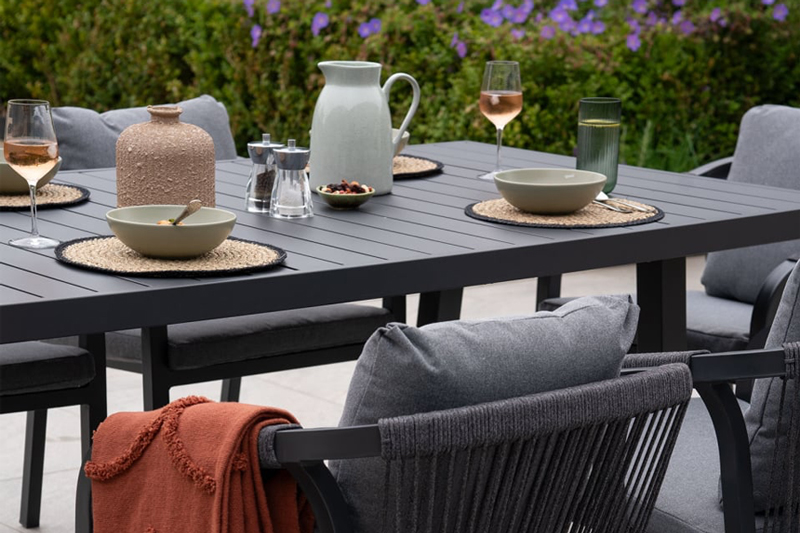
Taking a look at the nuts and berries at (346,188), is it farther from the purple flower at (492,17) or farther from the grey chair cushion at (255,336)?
the purple flower at (492,17)

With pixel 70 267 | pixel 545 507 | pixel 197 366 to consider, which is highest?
pixel 70 267

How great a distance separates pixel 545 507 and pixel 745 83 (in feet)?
16.6

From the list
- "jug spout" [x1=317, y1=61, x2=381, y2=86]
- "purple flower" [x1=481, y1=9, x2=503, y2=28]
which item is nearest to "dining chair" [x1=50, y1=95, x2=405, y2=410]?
"jug spout" [x1=317, y1=61, x2=381, y2=86]

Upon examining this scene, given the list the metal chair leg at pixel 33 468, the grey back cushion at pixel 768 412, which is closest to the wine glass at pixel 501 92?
the grey back cushion at pixel 768 412

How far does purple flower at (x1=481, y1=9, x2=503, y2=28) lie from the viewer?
5965mm

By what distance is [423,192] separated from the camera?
2.95 metres

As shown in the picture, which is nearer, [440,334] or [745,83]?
[440,334]

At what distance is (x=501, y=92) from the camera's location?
302 centimetres

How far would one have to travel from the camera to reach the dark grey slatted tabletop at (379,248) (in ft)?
6.51

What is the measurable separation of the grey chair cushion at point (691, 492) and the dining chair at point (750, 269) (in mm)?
737

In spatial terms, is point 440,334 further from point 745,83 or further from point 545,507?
point 745,83

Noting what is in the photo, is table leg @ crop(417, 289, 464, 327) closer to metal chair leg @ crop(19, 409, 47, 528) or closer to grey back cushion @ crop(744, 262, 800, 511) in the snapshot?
metal chair leg @ crop(19, 409, 47, 528)

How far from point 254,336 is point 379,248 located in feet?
2.34

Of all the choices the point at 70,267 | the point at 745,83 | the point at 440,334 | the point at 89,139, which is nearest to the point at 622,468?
the point at 440,334
